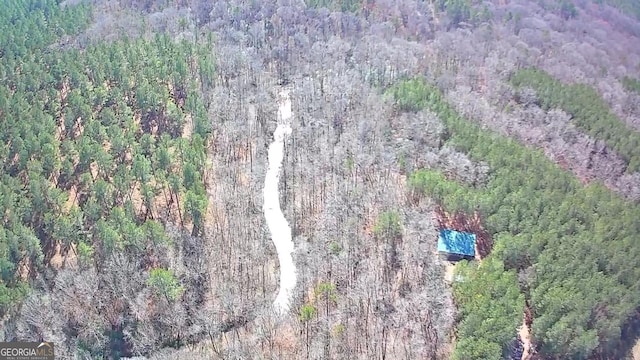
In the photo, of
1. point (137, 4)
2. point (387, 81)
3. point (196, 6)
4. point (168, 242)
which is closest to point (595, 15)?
point (387, 81)

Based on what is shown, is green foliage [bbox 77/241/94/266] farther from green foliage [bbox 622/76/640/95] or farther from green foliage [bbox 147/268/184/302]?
green foliage [bbox 622/76/640/95]

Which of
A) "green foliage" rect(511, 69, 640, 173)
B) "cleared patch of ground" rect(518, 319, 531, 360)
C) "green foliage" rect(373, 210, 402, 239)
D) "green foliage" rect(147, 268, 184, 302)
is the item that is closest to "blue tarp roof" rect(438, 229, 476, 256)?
"green foliage" rect(373, 210, 402, 239)

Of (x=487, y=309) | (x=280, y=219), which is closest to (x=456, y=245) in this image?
Answer: (x=487, y=309)

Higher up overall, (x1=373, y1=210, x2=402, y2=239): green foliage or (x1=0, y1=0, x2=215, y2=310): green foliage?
(x1=0, y1=0, x2=215, y2=310): green foliage

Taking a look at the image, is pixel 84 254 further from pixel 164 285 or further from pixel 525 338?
pixel 525 338

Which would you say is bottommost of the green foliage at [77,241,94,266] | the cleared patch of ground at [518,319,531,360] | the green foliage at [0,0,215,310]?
the cleared patch of ground at [518,319,531,360]

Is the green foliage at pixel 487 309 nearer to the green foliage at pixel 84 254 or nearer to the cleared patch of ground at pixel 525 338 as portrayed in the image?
the cleared patch of ground at pixel 525 338

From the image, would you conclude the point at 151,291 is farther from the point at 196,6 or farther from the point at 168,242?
the point at 196,6

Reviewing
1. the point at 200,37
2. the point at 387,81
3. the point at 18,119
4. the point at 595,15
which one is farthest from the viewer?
the point at 595,15
